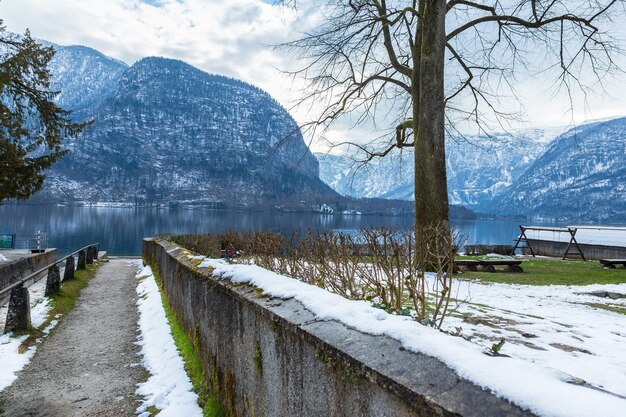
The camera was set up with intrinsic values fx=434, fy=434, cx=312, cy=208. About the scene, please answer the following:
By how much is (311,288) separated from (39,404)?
12.5ft

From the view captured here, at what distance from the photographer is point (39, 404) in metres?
4.86

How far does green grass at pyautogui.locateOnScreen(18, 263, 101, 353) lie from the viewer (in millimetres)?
7530

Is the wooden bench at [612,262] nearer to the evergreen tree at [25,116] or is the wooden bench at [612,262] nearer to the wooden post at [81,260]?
the evergreen tree at [25,116]

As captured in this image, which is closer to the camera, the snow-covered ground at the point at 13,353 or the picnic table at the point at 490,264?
the snow-covered ground at the point at 13,353

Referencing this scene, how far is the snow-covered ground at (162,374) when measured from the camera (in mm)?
4609

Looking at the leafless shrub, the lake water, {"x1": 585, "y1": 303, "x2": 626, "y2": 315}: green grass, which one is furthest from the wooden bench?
the lake water

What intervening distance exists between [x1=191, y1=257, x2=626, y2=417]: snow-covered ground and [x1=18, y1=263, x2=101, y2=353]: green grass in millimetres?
3961

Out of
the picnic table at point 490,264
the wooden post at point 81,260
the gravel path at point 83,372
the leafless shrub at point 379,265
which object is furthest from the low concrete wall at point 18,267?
the picnic table at point 490,264

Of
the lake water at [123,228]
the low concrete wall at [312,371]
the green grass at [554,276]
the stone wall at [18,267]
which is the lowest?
the lake water at [123,228]

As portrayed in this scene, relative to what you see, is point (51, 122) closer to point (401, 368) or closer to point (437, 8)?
point (437, 8)

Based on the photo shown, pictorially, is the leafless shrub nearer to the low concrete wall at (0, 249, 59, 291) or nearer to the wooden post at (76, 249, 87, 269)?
the low concrete wall at (0, 249, 59, 291)

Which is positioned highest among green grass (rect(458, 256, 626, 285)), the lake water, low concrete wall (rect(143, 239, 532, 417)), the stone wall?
low concrete wall (rect(143, 239, 532, 417))

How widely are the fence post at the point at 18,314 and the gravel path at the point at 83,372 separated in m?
0.56

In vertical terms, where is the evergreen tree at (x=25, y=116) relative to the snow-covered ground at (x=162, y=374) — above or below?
above
